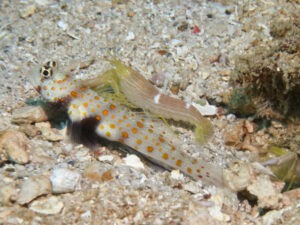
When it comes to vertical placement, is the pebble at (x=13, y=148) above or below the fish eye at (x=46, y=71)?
below

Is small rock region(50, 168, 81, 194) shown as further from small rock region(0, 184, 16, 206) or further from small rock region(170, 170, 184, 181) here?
small rock region(170, 170, 184, 181)

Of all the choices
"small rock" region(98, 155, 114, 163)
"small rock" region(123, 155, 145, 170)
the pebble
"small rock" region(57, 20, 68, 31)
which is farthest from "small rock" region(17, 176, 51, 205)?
"small rock" region(57, 20, 68, 31)

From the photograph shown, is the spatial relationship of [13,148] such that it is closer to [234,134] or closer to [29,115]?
[29,115]

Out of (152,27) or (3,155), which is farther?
(152,27)

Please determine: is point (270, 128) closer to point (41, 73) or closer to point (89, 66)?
point (89, 66)

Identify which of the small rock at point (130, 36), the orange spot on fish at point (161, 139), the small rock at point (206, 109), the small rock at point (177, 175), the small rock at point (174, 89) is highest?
the small rock at point (130, 36)

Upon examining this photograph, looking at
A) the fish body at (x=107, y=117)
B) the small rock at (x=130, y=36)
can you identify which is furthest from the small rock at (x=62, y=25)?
the fish body at (x=107, y=117)

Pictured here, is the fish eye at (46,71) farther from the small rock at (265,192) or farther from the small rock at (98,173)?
the small rock at (265,192)

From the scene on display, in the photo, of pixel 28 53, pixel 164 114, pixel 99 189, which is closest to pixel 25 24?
pixel 28 53
